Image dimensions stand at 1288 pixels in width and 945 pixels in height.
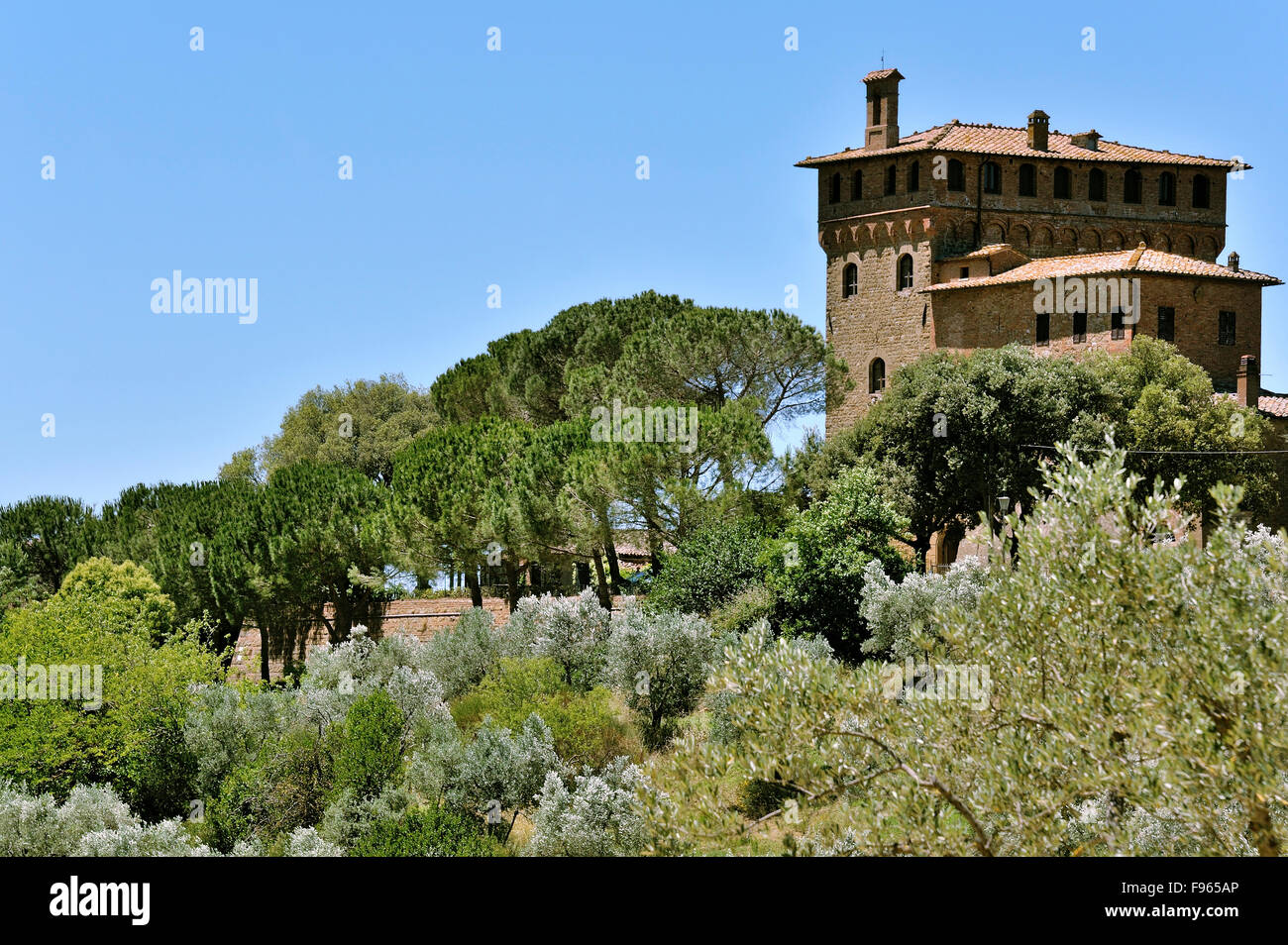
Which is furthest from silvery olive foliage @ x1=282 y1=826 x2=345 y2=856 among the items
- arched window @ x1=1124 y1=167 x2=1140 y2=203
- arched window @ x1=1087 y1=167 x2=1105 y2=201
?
arched window @ x1=1124 y1=167 x2=1140 y2=203

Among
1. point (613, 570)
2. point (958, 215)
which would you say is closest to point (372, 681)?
point (613, 570)

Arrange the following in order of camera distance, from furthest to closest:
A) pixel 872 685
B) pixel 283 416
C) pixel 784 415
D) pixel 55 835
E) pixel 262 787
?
pixel 283 416
pixel 784 415
pixel 262 787
pixel 55 835
pixel 872 685

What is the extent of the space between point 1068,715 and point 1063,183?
53.0 m

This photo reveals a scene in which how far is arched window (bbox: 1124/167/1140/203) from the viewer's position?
59284 millimetres

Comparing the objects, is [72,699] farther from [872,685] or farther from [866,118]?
[866,118]

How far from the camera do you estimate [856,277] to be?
194 feet

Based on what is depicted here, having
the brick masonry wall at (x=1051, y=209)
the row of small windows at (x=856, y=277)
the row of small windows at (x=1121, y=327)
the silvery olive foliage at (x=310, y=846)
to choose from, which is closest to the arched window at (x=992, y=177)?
the brick masonry wall at (x=1051, y=209)

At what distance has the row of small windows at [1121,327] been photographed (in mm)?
48969

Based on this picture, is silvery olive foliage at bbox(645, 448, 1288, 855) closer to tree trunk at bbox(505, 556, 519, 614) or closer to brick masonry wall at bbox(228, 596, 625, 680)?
tree trunk at bbox(505, 556, 519, 614)

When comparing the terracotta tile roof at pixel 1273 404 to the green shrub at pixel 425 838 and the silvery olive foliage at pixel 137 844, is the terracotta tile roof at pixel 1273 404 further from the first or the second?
the silvery olive foliage at pixel 137 844

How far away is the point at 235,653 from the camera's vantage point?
49125 mm

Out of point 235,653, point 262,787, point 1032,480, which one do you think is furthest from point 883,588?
point 235,653

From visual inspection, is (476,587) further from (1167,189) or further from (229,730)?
(1167,189)

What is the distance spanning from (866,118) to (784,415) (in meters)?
19.4
